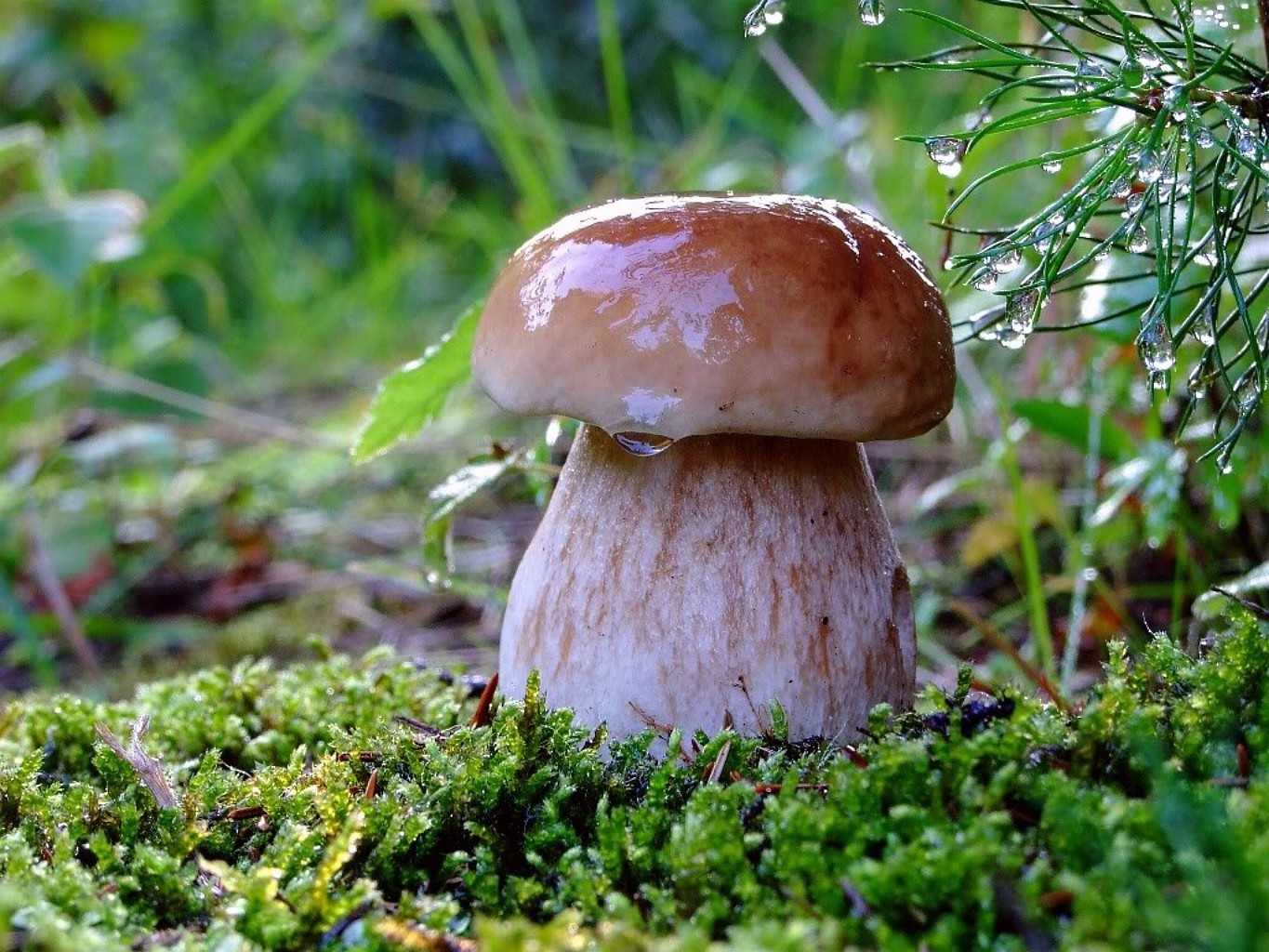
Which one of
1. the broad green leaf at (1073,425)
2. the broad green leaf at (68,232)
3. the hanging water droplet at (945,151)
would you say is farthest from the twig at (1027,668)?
the broad green leaf at (68,232)

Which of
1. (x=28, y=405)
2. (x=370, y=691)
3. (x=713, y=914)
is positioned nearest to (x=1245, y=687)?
(x=713, y=914)

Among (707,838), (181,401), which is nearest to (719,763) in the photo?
(707,838)

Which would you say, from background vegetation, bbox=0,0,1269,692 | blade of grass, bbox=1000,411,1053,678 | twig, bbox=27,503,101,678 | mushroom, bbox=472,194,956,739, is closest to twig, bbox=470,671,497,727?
mushroom, bbox=472,194,956,739

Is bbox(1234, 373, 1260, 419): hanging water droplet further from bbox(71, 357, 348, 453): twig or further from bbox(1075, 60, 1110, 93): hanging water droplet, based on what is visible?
bbox(71, 357, 348, 453): twig

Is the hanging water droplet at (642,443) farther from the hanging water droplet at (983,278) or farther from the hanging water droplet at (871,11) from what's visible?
the hanging water droplet at (871,11)

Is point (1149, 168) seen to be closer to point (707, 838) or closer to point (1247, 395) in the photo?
point (1247, 395)

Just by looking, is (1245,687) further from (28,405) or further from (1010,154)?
(28,405)
